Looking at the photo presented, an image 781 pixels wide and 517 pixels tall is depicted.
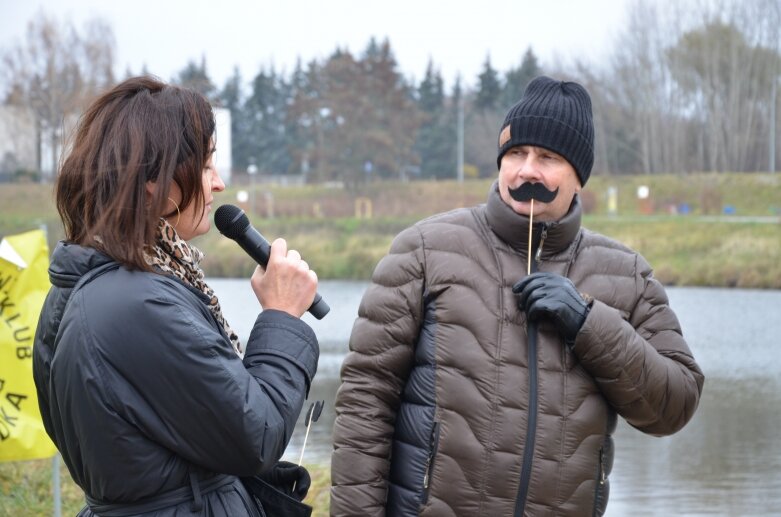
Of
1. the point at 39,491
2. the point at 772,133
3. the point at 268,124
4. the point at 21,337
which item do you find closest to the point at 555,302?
the point at 21,337

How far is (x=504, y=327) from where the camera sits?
2.94 m

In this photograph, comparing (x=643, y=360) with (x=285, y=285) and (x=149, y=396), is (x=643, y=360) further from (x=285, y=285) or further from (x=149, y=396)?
(x=149, y=396)

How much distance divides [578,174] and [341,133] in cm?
4839

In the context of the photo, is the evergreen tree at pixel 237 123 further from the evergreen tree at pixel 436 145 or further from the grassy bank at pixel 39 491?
the grassy bank at pixel 39 491

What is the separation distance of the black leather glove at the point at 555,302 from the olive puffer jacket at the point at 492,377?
0.03 m

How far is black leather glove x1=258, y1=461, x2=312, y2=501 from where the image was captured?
2.25m

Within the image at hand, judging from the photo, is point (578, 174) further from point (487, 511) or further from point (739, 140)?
point (739, 140)

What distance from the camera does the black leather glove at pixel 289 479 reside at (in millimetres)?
2254

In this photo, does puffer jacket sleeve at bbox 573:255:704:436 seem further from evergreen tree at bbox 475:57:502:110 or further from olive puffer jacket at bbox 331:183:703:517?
evergreen tree at bbox 475:57:502:110

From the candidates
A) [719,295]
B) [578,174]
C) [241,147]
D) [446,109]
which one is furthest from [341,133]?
[578,174]

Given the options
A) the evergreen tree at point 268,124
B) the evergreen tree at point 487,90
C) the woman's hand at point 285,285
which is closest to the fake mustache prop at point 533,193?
the woman's hand at point 285,285

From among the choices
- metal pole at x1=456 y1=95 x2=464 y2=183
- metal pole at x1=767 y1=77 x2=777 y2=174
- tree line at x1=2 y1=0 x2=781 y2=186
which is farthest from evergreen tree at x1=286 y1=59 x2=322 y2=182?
metal pole at x1=767 y1=77 x2=777 y2=174

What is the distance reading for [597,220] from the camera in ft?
119

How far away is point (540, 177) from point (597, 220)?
33738mm
